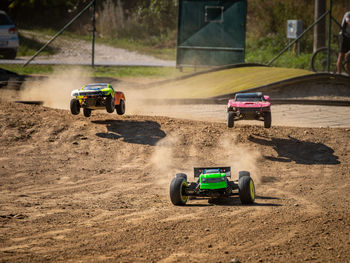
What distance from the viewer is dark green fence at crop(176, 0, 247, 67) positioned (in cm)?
2022

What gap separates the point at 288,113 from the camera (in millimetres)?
12875

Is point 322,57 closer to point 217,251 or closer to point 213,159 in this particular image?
point 213,159

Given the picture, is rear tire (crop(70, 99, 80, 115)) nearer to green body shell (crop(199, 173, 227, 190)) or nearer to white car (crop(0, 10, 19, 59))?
green body shell (crop(199, 173, 227, 190))

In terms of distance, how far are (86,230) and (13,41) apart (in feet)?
59.0

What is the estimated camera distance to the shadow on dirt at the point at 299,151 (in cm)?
991

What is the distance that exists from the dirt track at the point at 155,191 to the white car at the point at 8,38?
36.2 feet

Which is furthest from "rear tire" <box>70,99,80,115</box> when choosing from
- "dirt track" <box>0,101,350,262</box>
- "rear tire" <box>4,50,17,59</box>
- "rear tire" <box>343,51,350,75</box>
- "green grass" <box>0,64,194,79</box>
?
"rear tire" <box>4,50,17,59</box>

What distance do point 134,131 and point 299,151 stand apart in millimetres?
3009

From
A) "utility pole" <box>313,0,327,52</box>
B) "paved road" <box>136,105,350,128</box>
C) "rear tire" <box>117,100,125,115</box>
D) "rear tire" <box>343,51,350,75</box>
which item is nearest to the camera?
"rear tire" <box>117,100,125,115</box>

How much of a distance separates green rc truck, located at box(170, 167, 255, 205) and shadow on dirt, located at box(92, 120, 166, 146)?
2925 millimetres

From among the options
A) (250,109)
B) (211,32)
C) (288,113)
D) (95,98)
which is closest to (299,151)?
(250,109)

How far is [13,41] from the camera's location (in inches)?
907

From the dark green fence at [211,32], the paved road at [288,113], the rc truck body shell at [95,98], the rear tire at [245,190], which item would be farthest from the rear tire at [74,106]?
the dark green fence at [211,32]

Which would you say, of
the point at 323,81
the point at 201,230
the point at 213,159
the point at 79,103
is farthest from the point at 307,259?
the point at 323,81
